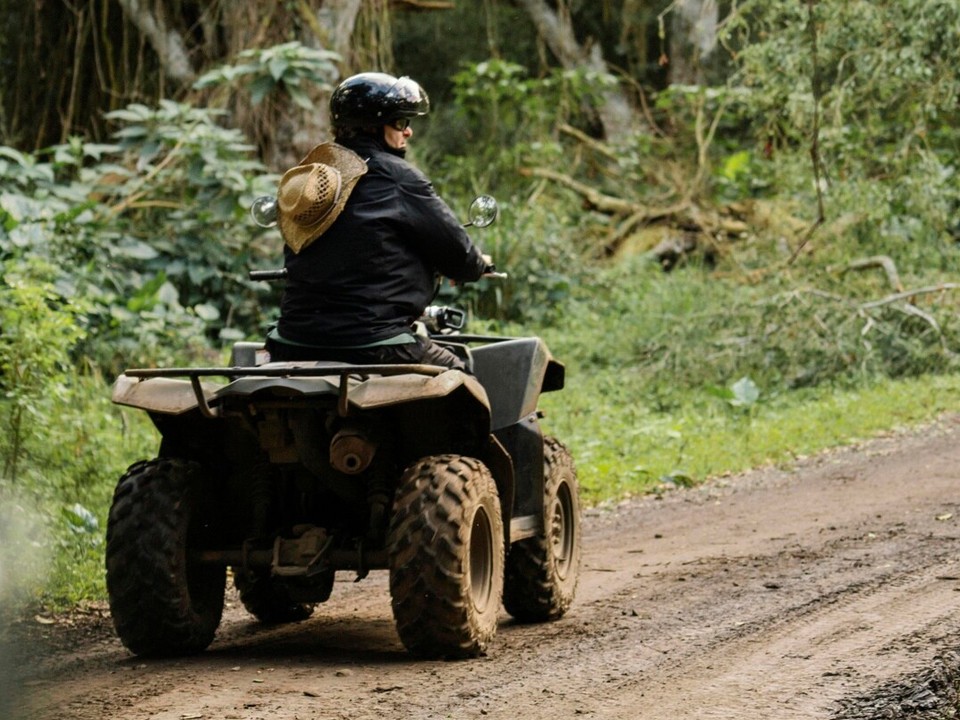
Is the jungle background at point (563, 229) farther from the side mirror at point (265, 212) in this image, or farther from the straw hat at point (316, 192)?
the straw hat at point (316, 192)

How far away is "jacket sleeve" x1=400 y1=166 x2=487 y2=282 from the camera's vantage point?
19.1 ft

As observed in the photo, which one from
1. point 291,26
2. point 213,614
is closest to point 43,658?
point 213,614

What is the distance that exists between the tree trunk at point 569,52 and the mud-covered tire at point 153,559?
17.8 meters

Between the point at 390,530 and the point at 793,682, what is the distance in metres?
1.48

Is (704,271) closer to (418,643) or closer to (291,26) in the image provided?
(291,26)

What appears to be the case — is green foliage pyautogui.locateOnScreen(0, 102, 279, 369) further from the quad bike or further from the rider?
the rider

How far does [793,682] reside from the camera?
494 cm

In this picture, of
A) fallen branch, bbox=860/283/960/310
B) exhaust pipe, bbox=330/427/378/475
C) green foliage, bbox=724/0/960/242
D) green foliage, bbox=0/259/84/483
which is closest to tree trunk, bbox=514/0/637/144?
green foliage, bbox=724/0/960/242

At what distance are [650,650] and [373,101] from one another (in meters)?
2.35

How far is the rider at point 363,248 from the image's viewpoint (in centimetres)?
576

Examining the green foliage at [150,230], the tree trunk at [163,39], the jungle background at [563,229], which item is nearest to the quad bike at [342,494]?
the jungle background at [563,229]

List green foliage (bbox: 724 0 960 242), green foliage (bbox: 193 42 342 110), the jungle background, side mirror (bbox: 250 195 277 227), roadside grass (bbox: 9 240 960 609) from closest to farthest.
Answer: side mirror (bbox: 250 195 277 227) → roadside grass (bbox: 9 240 960 609) → the jungle background → green foliage (bbox: 193 42 342 110) → green foliage (bbox: 724 0 960 242)

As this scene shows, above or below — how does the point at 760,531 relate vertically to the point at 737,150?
below

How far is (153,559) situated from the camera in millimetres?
5621
